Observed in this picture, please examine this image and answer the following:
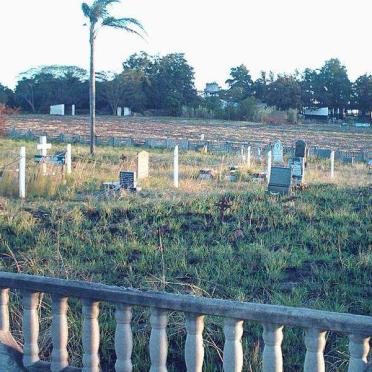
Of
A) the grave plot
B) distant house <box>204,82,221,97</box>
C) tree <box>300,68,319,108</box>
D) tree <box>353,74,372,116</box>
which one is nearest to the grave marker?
the grave plot

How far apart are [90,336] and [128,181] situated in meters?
10.7

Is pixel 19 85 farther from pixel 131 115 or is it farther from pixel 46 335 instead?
pixel 46 335

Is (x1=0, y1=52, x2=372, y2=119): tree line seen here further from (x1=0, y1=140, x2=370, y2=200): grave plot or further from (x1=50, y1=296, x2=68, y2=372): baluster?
(x1=50, y1=296, x2=68, y2=372): baluster

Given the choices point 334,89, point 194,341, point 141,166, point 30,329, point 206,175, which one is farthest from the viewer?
point 334,89

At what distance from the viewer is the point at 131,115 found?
2913 inches

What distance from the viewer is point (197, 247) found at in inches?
348

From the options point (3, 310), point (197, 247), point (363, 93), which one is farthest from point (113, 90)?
point (3, 310)

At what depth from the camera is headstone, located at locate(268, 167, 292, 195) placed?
47.9ft

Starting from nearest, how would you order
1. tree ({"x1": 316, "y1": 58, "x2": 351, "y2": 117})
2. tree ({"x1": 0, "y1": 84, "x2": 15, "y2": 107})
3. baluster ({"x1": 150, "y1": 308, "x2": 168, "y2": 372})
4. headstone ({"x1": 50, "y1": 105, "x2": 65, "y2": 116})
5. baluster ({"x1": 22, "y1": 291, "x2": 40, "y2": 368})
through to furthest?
baluster ({"x1": 150, "y1": 308, "x2": 168, "y2": 372})
baluster ({"x1": 22, "y1": 291, "x2": 40, "y2": 368})
headstone ({"x1": 50, "y1": 105, "x2": 65, "y2": 116})
tree ({"x1": 0, "y1": 84, "x2": 15, "y2": 107})
tree ({"x1": 316, "y1": 58, "x2": 351, "y2": 117})

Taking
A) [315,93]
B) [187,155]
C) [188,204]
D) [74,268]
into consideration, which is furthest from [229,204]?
[315,93]

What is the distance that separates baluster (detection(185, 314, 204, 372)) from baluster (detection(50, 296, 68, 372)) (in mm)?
881

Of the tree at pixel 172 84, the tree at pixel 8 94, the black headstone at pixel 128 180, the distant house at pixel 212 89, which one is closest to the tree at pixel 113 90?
the tree at pixel 172 84

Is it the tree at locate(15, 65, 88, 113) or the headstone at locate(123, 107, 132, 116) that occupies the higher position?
the tree at locate(15, 65, 88, 113)

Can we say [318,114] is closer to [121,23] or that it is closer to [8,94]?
[8,94]
